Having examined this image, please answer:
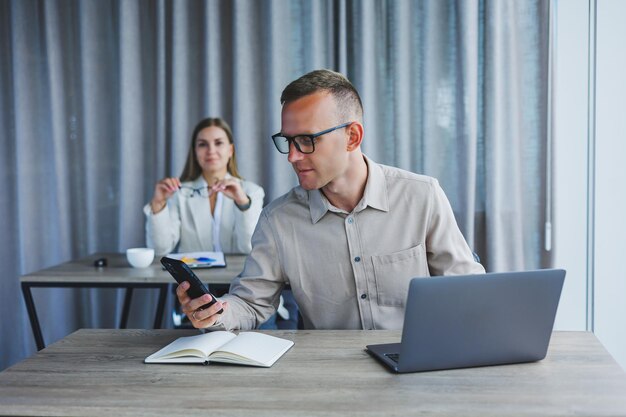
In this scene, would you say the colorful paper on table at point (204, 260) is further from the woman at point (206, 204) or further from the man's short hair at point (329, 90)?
the man's short hair at point (329, 90)

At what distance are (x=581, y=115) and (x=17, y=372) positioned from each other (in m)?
3.03

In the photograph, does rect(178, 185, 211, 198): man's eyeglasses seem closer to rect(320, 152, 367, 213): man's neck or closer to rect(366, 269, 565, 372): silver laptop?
rect(320, 152, 367, 213): man's neck

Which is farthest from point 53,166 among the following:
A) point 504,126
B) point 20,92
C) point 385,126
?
point 504,126

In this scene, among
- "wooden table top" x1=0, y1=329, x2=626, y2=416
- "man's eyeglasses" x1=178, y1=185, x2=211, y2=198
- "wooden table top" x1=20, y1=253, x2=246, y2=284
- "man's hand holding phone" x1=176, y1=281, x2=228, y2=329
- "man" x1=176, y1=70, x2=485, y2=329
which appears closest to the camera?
"wooden table top" x1=0, y1=329, x2=626, y2=416

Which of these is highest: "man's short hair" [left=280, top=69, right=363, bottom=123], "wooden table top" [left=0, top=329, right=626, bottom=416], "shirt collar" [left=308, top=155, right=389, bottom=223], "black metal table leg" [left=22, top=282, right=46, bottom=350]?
"man's short hair" [left=280, top=69, right=363, bottom=123]

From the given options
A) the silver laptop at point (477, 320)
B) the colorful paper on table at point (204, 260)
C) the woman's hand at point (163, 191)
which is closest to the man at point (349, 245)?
the silver laptop at point (477, 320)

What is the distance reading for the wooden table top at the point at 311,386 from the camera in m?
1.13

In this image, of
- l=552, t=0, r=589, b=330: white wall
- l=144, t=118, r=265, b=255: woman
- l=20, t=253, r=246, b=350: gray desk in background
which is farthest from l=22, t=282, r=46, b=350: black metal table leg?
l=552, t=0, r=589, b=330: white wall

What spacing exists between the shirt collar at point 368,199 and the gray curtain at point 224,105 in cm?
178

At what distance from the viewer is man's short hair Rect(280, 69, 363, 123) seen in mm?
1684

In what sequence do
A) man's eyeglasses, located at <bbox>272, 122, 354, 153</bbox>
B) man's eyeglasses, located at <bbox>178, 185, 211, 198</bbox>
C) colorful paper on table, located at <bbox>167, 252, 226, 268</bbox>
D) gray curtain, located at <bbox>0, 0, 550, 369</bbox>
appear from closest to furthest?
man's eyeglasses, located at <bbox>272, 122, 354, 153</bbox> < colorful paper on table, located at <bbox>167, 252, 226, 268</bbox> < man's eyeglasses, located at <bbox>178, 185, 211, 198</bbox> < gray curtain, located at <bbox>0, 0, 550, 369</bbox>

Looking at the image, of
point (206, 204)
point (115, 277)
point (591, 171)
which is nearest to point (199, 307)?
point (115, 277)

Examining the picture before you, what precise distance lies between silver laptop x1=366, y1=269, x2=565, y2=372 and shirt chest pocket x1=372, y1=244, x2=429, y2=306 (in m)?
0.44

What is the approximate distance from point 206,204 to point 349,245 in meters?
1.65
